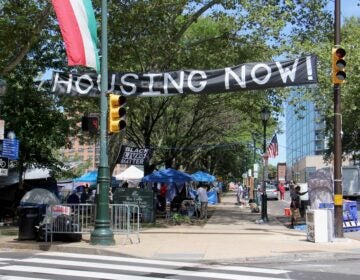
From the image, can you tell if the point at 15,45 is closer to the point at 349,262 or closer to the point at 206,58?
the point at 206,58

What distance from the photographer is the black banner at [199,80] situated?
16.9 metres

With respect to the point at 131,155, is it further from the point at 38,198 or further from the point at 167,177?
the point at 38,198

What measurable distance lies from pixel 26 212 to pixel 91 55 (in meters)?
5.02

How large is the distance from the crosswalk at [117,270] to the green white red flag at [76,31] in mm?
5268

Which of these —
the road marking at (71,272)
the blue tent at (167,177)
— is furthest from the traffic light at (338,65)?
the blue tent at (167,177)

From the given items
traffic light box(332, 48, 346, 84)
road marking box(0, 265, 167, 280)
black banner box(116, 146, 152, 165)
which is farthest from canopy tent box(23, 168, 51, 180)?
road marking box(0, 265, 167, 280)

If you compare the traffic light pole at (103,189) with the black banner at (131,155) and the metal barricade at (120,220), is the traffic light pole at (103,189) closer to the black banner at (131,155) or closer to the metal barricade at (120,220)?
the metal barricade at (120,220)

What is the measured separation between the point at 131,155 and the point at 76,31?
10.1 meters

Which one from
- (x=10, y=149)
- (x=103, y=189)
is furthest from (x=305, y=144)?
(x=103, y=189)

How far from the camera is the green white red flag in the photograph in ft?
50.0

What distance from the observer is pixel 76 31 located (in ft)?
50.4

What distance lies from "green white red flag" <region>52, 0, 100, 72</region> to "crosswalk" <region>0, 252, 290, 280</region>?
5268mm

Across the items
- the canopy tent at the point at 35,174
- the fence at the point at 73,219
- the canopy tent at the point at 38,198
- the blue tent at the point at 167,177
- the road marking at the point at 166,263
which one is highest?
the canopy tent at the point at 35,174

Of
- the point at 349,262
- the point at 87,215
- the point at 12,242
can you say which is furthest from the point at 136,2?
the point at 349,262
